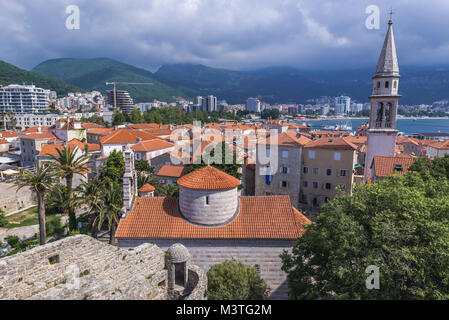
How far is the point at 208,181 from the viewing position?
63.7 feet

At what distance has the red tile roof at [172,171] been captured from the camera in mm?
45969

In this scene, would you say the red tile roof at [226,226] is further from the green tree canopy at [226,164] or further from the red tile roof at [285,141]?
the red tile roof at [285,141]

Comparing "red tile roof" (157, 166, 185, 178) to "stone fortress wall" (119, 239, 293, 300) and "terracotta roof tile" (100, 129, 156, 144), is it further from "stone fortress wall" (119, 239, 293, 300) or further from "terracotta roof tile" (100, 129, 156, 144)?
"stone fortress wall" (119, 239, 293, 300)

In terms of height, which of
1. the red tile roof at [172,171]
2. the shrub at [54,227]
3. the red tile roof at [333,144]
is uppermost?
the red tile roof at [333,144]

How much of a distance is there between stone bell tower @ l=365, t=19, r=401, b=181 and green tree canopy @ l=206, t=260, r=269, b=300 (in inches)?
1003

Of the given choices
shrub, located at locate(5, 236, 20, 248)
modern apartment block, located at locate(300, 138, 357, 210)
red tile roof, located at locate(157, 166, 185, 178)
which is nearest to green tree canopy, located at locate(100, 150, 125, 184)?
red tile roof, located at locate(157, 166, 185, 178)

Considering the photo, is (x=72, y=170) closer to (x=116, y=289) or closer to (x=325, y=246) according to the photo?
(x=116, y=289)

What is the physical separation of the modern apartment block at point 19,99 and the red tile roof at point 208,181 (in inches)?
7508

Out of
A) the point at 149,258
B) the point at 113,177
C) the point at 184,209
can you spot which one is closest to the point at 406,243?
the point at 149,258

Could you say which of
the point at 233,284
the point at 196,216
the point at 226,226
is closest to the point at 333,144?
the point at 226,226

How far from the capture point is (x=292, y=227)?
18641 mm

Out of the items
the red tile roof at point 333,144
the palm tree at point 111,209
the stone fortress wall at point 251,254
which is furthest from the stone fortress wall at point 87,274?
the red tile roof at point 333,144
